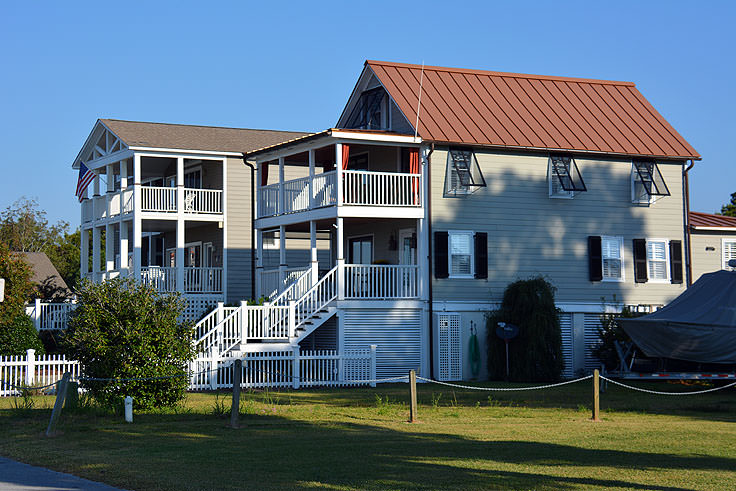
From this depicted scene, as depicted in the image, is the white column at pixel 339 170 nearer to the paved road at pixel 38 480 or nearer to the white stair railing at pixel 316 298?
the white stair railing at pixel 316 298

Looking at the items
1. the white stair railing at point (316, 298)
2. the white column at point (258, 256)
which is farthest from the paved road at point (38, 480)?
the white column at point (258, 256)

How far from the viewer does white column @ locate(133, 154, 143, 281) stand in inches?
1444

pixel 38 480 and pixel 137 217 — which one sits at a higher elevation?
pixel 137 217

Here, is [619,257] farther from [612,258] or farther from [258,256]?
[258,256]

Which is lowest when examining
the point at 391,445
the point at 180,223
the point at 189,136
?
the point at 391,445

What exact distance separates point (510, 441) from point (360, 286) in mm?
14838

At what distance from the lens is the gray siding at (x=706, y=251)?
3550 cm

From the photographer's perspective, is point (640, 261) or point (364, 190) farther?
point (640, 261)

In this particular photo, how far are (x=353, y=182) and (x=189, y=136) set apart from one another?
11621mm

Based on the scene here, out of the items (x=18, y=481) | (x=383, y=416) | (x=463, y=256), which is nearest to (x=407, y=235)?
(x=463, y=256)

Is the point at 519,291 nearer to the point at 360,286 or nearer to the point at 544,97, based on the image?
the point at 360,286

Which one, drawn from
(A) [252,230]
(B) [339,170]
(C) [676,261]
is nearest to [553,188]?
(C) [676,261]

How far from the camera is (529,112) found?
3434cm

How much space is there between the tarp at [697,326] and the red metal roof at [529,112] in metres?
7.17
